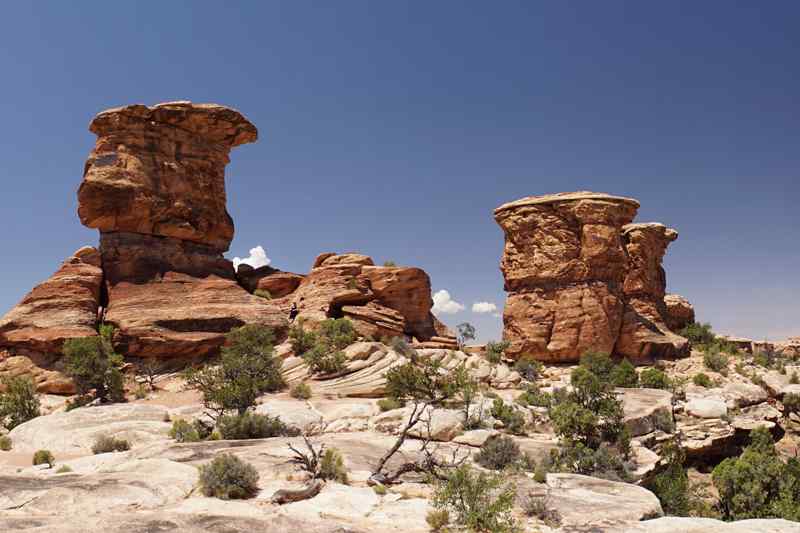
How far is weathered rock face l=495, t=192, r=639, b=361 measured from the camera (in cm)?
3572

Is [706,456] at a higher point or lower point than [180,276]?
lower

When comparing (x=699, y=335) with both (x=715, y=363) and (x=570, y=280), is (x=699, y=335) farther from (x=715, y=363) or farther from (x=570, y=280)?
(x=570, y=280)

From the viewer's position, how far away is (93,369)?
28.2 m

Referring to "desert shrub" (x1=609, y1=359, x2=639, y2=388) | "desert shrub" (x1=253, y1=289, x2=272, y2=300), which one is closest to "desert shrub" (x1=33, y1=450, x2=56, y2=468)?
"desert shrub" (x1=253, y1=289, x2=272, y2=300)

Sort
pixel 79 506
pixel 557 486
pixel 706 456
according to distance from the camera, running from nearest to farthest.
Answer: pixel 79 506 < pixel 557 486 < pixel 706 456

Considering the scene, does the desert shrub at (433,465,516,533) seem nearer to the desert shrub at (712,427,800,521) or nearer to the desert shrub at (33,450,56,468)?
the desert shrub at (712,427,800,521)

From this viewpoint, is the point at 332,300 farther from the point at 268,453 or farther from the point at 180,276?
the point at 268,453

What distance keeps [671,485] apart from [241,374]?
20.5 m

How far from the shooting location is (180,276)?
3759 cm

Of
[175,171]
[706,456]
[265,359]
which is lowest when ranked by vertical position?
[706,456]

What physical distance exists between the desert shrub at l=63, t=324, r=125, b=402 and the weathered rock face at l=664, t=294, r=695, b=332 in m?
46.3

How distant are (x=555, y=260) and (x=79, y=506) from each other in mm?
32167

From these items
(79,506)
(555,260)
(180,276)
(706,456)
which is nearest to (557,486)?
(79,506)

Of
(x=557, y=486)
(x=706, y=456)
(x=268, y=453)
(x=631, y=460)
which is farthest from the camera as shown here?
(x=706, y=456)
